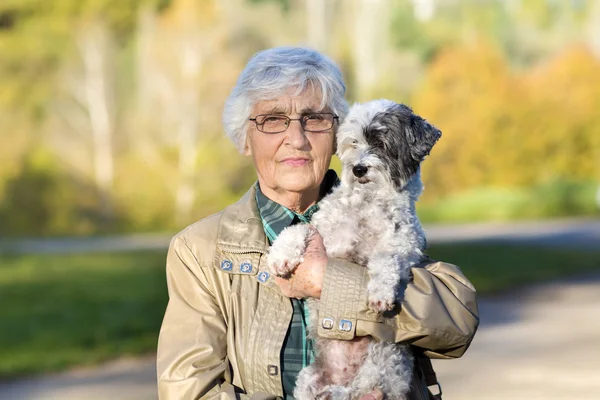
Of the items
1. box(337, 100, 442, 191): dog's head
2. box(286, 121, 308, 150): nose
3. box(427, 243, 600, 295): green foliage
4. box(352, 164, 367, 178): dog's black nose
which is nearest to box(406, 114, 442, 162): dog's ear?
box(337, 100, 442, 191): dog's head

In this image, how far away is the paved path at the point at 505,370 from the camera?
29.7 feet

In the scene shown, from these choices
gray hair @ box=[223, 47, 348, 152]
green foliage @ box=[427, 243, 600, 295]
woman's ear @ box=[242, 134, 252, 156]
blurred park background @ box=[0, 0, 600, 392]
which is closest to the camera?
gray hair @ box=[223, 47, 348, 152]

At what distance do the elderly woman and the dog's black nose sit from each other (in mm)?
136

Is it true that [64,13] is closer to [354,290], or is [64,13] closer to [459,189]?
[459,189]

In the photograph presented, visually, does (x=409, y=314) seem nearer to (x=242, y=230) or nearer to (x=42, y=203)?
(x=242, y=230)

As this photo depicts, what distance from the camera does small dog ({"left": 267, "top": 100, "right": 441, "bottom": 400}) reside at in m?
3.41

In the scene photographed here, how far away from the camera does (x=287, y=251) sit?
11.2 ft

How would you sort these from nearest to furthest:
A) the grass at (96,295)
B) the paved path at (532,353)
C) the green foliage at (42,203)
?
the paved path at (532,353) → the grass at (96,295) → the green foliage at (42,203)

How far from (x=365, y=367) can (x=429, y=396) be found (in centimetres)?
34

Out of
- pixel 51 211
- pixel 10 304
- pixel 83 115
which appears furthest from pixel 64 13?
pixel 10 304

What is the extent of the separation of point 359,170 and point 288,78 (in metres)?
0.48

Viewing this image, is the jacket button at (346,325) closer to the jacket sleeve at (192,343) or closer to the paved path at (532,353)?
the jacket sleeve at (192,343)

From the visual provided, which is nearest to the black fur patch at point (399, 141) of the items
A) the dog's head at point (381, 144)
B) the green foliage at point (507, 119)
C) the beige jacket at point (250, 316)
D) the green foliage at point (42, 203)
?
the dog's head at point (381, 144)

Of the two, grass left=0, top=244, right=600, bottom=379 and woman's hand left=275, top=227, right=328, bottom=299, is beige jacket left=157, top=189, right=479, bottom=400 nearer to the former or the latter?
woman's hand left=275, top=227, right=328, bottom=299
